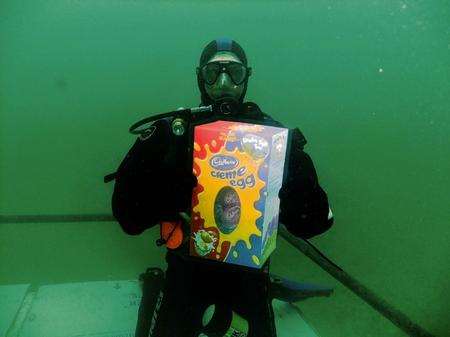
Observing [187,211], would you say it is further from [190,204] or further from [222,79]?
[222,79]

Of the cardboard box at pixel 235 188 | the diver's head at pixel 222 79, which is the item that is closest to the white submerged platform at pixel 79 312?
the cardboard box at pixel 235 188

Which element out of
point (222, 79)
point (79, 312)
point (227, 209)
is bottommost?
point (79, 312)

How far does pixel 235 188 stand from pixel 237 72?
0.54 m

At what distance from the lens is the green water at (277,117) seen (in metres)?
2.28

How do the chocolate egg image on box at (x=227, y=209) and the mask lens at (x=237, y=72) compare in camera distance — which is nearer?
the chocolate egg image on box at (x=227, y=209)

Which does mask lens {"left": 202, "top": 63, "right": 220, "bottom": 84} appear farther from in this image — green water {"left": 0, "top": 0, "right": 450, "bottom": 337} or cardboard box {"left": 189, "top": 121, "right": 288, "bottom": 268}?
green water {"left": 0, "top": 0, "right": 450, "bottom": 337}

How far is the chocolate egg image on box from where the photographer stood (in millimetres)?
854

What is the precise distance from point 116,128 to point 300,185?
1.98m

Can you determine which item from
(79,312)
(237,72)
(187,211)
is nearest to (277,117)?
(237,72)

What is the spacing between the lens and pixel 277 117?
3.04 metres

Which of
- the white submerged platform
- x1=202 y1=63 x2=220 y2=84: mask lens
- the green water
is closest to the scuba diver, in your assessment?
x1=202 y1=63 x2=220 y2=84: mask lens

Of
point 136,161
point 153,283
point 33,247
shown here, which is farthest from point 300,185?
point 33,247

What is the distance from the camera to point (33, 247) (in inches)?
100

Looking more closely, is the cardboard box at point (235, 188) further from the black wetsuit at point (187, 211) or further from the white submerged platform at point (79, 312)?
the white submerged platform at point (79, 312)
